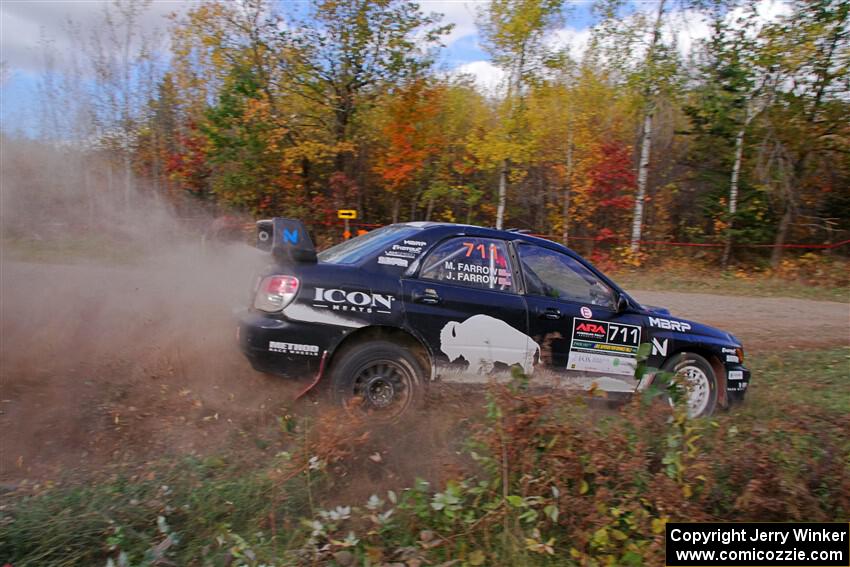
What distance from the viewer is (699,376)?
5.96 m

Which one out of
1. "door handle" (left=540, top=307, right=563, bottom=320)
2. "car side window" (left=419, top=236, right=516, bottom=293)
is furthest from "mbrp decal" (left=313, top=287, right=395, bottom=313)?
"door handle" (left=540, top=307, right=563, bottom=320)

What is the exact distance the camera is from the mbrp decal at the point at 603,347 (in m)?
5.49

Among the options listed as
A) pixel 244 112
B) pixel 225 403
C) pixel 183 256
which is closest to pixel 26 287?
pixel 183 256

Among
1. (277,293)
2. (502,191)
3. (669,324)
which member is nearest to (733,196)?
(502,191)

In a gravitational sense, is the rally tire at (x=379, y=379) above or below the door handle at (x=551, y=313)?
below

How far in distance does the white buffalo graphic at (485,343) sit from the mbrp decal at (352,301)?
56 cm

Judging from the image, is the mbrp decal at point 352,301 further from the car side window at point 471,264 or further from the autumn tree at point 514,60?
the autumn tree at point 514,60

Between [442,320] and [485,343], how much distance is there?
439 mm

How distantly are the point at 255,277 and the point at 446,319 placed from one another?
165 cm

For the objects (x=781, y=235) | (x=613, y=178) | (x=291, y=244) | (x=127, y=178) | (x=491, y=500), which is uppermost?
(x=613, y=178)

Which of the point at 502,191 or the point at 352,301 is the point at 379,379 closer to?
the point at 352,301

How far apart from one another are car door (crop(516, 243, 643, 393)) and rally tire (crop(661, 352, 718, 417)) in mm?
492

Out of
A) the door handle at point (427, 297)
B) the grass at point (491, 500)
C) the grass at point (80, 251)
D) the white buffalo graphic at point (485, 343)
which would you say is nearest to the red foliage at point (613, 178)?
the grass at point (80, 251)

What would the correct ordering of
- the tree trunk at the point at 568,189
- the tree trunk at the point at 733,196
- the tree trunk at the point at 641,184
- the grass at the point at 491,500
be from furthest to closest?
the tree trunk at the point at 568,189 → the tree trunk at the point at 733,196 → the tree trunk at the point at 641,184 → the grass at the point at 491,500
